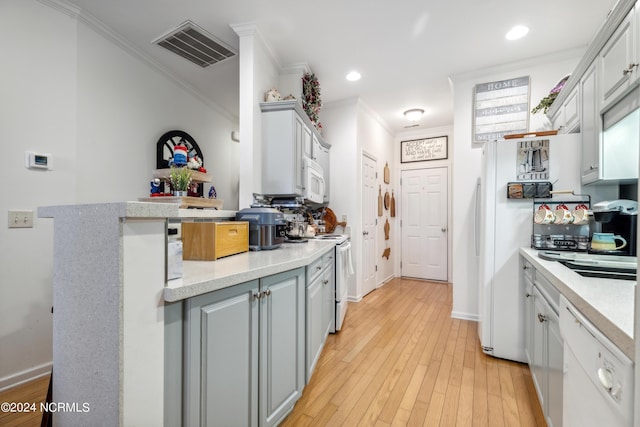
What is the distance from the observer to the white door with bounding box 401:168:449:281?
16.1ft

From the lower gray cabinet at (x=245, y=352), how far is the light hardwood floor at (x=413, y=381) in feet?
1.18

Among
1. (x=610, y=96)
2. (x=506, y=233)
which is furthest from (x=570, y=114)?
(x=506, y=233)

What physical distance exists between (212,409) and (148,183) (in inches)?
103

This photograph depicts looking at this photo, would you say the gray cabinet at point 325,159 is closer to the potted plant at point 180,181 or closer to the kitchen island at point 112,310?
the potted plant at point 180,181

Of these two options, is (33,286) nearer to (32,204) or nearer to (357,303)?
(32,204)

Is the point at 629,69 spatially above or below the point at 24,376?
above

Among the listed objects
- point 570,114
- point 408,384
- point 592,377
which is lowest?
point 408,384

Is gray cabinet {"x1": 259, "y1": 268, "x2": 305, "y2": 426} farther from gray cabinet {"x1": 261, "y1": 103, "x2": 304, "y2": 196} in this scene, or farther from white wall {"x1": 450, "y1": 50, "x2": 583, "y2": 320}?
white wall {"x1": 450, "y1": 50, "x2": 583, "y2": 320}

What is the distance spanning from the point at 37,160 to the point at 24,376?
1.53 meters

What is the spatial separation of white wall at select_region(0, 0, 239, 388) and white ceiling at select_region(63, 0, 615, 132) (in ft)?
1.00

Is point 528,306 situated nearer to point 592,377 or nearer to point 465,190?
point 592,377

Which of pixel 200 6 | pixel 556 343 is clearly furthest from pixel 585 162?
pixel 200 6

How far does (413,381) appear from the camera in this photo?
1.94 meters

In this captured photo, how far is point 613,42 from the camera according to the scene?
1.52 m
